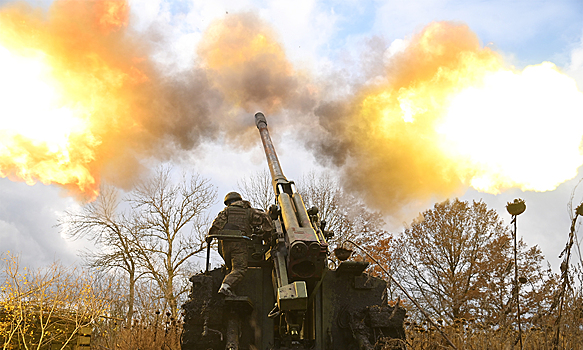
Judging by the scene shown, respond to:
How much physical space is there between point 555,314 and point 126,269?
22235mm

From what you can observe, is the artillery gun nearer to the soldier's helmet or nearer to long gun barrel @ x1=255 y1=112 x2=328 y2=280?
long gun barrel @ x1=255 y1=112 x2=328 y2=280

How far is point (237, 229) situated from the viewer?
729 cm

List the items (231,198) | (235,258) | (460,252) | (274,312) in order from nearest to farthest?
(274,312) → (235,258) → (231,198) → (460,252)

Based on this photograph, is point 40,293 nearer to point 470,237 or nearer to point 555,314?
point 555,314

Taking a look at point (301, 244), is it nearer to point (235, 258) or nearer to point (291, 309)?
point (291, 309)

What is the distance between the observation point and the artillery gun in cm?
610

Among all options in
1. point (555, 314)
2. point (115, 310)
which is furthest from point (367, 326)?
point (115, 310)

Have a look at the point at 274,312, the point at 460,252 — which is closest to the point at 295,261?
the point at 274,312

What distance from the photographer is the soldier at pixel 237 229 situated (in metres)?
6.94

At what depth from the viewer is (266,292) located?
6.96 m

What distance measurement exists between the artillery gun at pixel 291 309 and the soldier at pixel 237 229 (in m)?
0.17

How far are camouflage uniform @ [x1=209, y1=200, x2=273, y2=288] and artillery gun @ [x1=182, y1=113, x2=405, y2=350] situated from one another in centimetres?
17

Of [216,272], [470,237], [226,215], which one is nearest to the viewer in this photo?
[216,272]

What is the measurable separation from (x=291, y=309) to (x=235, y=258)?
1.56m
